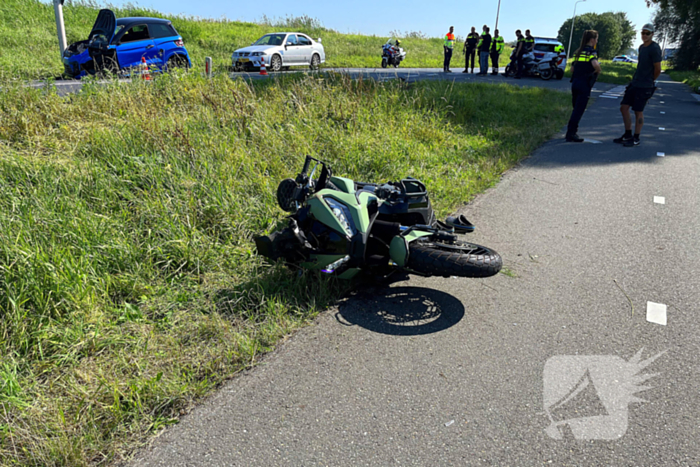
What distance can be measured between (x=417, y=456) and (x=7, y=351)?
7.48 ft

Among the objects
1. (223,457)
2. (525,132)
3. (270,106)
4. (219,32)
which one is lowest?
(223,457)

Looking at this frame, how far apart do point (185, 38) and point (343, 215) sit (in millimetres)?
23646

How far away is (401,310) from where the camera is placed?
10.4 feet

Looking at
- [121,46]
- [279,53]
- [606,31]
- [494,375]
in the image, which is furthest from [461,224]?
[606,31]

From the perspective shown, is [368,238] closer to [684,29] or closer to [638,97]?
[638,97]

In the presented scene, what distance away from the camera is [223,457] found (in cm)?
206

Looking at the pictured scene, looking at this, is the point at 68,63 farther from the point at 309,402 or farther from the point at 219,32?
the point at 219,32

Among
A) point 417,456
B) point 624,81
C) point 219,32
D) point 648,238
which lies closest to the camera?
point 417,456

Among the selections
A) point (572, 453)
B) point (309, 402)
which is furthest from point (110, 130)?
point (572, 453)

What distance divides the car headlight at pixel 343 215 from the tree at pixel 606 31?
11044 centimetres

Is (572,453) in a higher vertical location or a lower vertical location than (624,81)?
lower

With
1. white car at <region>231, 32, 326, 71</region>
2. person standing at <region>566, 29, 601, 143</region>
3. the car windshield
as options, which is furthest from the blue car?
person standing at <region>566, 29, 601, 143</region>

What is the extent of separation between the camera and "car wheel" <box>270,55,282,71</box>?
60.5 ft

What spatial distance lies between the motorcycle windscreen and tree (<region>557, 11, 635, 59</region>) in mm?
103811
